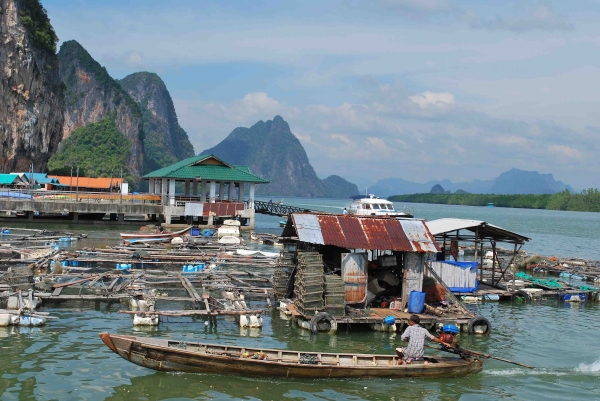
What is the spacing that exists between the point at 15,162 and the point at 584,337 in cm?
7870

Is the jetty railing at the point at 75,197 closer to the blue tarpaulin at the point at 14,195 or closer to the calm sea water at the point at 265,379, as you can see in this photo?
the blue tarpaulin at the point at 14,195

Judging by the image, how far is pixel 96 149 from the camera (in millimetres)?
139375

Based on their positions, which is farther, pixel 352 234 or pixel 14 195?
pixel 14 195

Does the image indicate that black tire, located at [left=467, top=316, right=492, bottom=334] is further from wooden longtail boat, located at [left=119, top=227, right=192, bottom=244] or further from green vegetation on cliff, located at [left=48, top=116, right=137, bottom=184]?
green vegetation on cliff, located at [left=48, top=116, right=137, bottom=184]

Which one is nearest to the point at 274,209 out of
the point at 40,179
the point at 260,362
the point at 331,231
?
the point at 40,179

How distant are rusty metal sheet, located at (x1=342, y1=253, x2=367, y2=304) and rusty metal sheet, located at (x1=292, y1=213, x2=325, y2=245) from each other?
1030mm

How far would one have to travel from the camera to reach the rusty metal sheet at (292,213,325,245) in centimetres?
1834

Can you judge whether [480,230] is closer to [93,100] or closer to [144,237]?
[144,237]

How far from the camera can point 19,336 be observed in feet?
51.2

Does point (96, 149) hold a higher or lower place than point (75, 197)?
higher

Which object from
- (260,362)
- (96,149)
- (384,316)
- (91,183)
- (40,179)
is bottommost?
(260,362)

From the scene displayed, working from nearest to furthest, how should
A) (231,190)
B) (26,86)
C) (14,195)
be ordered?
(14,195) → (231,190) → (26,86)

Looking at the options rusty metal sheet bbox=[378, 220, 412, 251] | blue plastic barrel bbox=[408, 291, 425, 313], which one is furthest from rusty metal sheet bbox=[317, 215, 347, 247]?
blue plastic barrel bbox=[408, 291, 425, 313]

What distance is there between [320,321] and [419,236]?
4482mm
